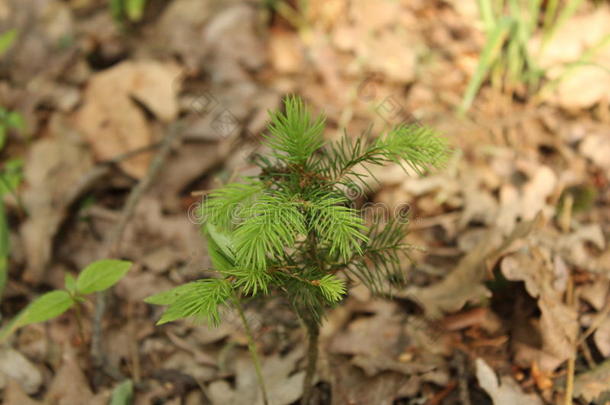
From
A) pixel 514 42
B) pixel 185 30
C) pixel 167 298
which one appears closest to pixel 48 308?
pixel 167 298

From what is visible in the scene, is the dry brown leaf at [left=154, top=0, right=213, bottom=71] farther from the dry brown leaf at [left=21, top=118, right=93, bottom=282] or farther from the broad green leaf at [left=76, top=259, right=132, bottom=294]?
the broad green leaf at [left=76, top=259, right=132, bottom=294]

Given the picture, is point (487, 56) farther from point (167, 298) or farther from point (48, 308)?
point (48, 308)

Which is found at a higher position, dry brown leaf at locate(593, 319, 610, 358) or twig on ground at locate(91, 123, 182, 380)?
twig on ground at locate(91, 123, 182, 380)

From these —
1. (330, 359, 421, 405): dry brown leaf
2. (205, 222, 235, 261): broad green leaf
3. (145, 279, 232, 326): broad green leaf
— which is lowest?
(330, 359, 421, 405): dry brown leaf

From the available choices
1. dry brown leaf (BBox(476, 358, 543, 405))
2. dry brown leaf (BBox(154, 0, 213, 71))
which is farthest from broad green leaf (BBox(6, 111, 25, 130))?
dry brown leaf (BBox(476, 358, 543, 405))

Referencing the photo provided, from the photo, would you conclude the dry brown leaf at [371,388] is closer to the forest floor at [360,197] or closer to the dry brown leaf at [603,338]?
the forest floor at [360,197]

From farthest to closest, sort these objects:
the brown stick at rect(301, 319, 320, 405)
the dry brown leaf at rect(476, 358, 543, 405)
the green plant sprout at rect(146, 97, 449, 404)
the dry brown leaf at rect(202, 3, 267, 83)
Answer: the dry brown leaf at rect(202, 3, 267, 83) < the dry brown leaf at rect(476, 358, 543, 405) < the brown stick at rect(301, 319, 320, 405) < the green plant sprout at rect(146, 97, 449, 404)

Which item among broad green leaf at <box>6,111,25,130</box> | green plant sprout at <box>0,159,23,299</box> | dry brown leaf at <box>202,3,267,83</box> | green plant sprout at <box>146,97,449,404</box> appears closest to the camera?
green plant sprout at <box>146,97,449,404</box>

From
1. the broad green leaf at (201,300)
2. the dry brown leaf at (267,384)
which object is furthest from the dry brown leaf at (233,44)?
the broad green leaf at (201,300)
